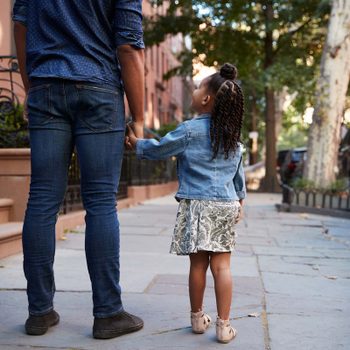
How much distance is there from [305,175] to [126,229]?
697 cm

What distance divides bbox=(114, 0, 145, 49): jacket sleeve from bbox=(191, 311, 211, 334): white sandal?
4.29 feet

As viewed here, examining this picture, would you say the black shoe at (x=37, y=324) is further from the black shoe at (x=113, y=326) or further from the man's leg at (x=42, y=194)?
the black shoe at (x=113, y=326)

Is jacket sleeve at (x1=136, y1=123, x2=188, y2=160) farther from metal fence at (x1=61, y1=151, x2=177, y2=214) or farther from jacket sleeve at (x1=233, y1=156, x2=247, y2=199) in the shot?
metal fence at (x1=61, y1=151, x2=177, y2=214)

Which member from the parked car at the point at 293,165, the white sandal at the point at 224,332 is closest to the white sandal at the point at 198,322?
the white sandal at the point at 224,332

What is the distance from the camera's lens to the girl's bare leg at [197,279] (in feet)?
9.53

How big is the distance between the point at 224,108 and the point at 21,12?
1.07 meters

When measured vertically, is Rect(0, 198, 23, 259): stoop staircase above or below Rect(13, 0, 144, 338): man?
below

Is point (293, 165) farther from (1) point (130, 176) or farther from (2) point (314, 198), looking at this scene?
(1) point (130, 176)

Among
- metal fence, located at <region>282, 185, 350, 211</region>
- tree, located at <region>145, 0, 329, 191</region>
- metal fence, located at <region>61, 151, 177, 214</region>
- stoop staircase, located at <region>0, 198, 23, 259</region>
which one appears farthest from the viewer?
tree, located at <region>145, 0, 329, 191</region>

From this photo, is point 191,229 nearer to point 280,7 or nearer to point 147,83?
point 280,7

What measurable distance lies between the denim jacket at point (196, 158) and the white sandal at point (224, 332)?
22.7 inches

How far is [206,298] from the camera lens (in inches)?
144

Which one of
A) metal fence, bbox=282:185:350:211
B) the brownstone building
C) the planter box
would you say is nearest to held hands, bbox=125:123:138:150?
the planter box

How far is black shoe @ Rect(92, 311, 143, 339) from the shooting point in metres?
2.77
